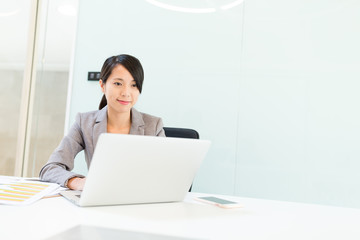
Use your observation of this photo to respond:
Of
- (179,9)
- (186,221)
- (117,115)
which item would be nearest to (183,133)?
(117,115)

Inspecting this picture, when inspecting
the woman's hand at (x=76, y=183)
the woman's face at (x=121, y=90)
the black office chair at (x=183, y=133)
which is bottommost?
the woman's hand at (x=76, y=183)

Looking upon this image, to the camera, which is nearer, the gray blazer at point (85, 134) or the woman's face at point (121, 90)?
the gray blazer at point (85, 134)

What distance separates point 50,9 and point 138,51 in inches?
41.5

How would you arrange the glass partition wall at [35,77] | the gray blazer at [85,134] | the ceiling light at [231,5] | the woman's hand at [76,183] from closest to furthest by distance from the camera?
1. the woman's hand at [76,183]
2. the gray blazer at [85,134]
3. the ceiling light at [231,5]
4. the glass partition wall at [35,77]

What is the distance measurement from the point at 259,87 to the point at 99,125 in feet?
4.56

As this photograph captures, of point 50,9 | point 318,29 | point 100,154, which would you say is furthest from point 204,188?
point 50,9

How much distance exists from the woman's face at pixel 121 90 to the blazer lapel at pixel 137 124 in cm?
5

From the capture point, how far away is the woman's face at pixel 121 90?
184cm

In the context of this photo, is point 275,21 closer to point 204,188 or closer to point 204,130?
point 204,130

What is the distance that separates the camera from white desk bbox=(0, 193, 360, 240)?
709 mm

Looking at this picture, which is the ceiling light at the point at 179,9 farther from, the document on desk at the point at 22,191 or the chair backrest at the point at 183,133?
the document on desk at the point at 22,191

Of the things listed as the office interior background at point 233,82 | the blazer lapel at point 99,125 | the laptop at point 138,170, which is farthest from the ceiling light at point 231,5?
the laptop at point 138,170

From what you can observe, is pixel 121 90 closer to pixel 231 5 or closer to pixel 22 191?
pixel 22 191

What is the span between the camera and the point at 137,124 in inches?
73.0
